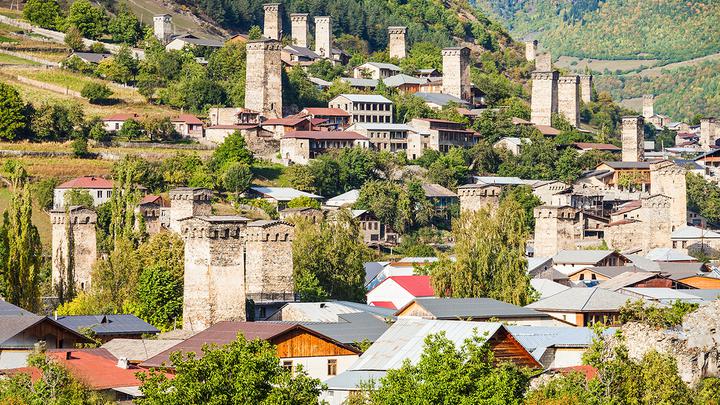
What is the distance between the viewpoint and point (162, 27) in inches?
5059

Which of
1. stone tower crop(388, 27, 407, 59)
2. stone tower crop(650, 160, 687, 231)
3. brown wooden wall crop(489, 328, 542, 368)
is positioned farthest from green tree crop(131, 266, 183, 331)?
stone tower crop(388, 27, 407, 59)

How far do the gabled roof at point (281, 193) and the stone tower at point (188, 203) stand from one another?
44.4ft

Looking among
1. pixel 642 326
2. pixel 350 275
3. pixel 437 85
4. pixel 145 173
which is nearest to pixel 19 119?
pixel 145 173

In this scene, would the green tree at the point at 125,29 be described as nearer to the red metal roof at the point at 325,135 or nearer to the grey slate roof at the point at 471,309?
the red metal roof at the point at 325,135

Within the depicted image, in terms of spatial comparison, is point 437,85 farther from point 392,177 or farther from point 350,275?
point 350,275

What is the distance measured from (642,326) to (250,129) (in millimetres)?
67342

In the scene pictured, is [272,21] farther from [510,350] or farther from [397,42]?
[510,350]

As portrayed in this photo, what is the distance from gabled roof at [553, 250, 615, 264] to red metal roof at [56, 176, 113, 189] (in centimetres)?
2567

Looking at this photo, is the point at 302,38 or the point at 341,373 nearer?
the point at 341,373

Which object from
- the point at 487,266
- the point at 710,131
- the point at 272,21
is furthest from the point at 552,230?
the point at 710,131

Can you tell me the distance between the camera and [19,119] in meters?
98.8

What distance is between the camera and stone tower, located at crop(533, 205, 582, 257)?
8994 cm

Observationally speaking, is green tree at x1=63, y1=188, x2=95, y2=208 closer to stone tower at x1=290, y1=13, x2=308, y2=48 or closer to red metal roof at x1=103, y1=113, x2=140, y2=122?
red metal roof at x1=103, y1=113, x2=140, y2=122

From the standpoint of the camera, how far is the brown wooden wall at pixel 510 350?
4284 centimetres
